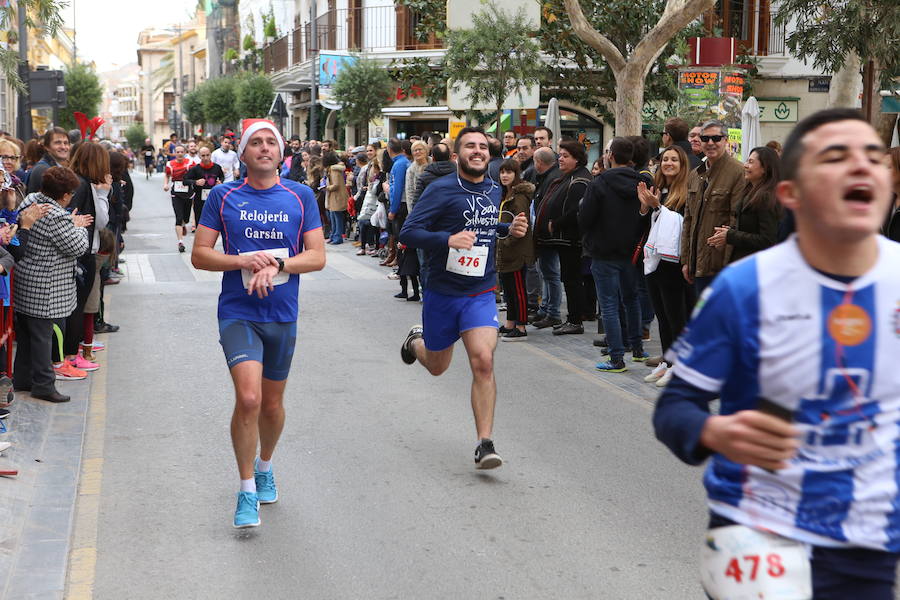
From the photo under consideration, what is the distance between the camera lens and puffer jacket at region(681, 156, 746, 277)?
26.9 ft

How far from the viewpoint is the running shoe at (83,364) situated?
9.44 metres

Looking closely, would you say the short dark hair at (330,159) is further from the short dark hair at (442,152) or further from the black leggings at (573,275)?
the black leggings at (573,275)

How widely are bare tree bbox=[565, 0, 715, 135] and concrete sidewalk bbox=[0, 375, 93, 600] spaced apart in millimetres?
8678

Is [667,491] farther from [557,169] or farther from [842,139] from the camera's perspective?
[557,169]

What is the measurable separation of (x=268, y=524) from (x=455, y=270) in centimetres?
190

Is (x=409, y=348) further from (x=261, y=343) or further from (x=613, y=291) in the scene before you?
(x=613, y=291)

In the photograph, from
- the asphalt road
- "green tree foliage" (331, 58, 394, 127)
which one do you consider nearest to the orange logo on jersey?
the asphalt road

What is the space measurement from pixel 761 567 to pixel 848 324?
56 cm

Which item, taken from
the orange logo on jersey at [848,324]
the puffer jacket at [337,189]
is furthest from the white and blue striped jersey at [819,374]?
the puffer jacket at [337,189]

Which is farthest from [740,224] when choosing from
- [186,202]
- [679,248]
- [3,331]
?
[186,202]

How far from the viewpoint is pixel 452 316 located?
6680 millimetres

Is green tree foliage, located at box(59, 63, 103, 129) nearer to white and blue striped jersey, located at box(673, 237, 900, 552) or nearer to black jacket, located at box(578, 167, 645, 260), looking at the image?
black jacket, located at box(578, 167, 645, 260)

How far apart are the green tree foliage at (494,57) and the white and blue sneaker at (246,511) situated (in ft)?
40.0

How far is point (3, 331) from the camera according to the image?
7.70 m
